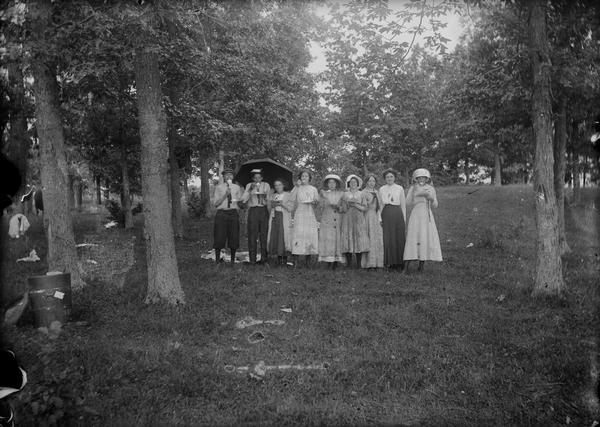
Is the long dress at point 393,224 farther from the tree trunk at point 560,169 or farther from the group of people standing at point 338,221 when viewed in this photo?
the tree trunk at point 560,169

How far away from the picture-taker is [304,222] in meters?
11.6

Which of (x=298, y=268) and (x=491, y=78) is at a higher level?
(x=491, y=78)

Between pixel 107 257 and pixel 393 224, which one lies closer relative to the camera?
pixel 393 224

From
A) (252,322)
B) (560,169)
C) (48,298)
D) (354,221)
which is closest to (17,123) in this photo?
(48,298)

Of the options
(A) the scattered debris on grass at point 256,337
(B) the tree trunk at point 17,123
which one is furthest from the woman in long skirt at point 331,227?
(B) the tree trunk at point 17,123

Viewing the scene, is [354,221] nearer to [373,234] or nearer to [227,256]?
[373,234]

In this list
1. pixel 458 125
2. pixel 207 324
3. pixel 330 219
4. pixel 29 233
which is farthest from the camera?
pixel 458 125

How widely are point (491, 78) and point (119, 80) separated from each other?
9.02m

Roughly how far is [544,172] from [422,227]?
331cm

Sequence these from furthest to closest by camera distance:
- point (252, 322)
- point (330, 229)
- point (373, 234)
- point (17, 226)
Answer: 1. point (17, 226)
2. point (330, 229)
3. point (373, 234)
4. point (252, 322)

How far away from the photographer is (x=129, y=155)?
2066 centimetres

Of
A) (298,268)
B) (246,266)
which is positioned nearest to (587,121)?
(298,268)

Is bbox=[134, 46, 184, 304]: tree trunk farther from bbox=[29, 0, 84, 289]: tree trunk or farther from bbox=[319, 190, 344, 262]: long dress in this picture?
bbox=[319, 190, 344, 262]: long dress

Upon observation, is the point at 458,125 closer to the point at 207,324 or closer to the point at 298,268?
the point at 298,268
